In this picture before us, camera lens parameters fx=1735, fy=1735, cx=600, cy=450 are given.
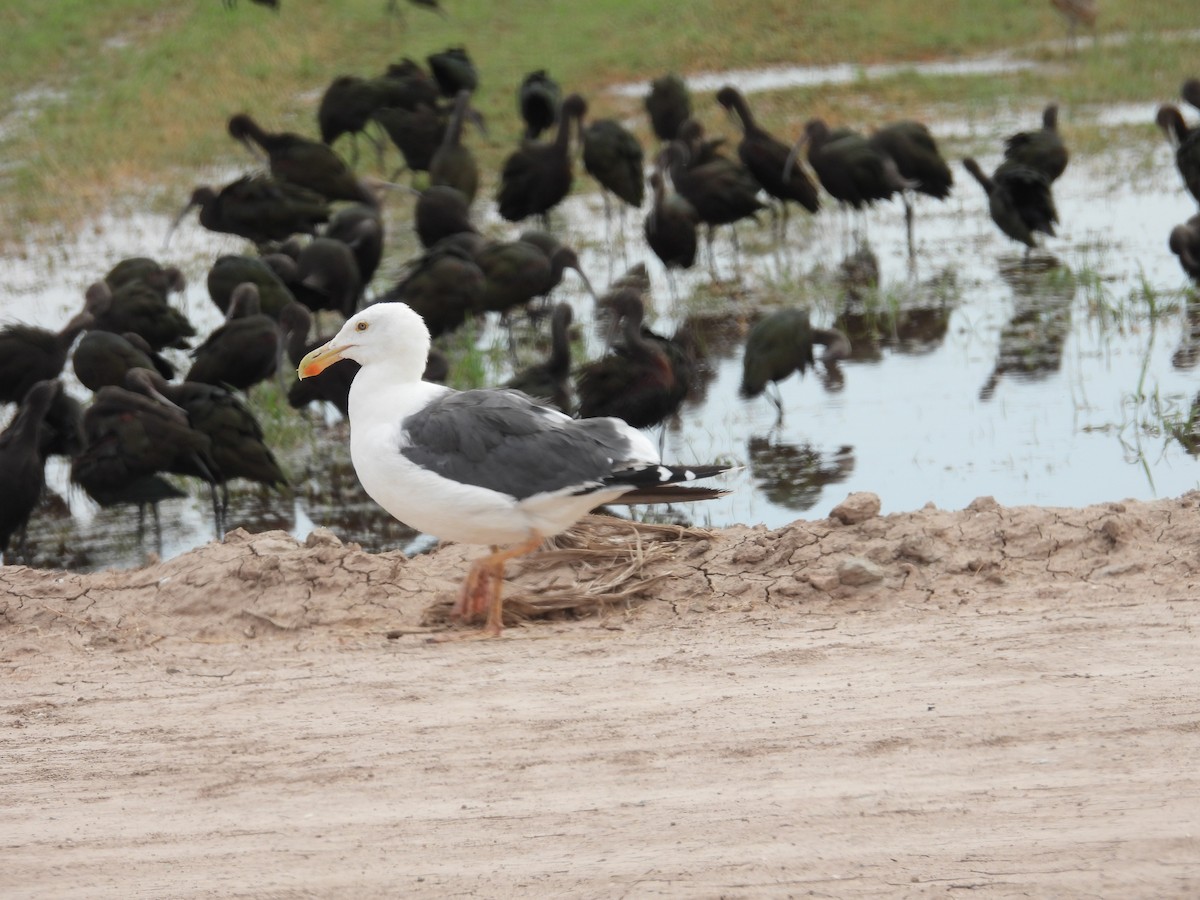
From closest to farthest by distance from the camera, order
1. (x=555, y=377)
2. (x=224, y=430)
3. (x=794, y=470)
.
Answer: (x=224, y=430) → (x=794, y=470) → (x=555, y=377)

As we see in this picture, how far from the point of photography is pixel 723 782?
4543mm

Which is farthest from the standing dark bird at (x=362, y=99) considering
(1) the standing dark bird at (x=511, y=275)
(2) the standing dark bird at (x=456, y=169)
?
(1) the standing dark bird at (x=511, y=275)

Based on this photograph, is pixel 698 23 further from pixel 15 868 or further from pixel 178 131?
pixel 15 868

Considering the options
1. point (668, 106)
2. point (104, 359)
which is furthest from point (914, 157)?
point (104, 359)

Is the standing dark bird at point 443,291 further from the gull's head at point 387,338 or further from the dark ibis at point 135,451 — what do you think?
the gull's head at point 387,338

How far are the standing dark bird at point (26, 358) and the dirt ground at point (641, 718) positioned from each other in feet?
10.8

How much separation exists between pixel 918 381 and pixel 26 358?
5216 millimetres

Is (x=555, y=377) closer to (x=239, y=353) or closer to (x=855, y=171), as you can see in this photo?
(x=239, y=353)

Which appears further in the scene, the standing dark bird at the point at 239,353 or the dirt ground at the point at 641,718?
the standing dark bird at the point at 239,353

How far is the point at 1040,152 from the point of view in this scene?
44.5 feet

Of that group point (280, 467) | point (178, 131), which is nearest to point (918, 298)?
point (280, 467)

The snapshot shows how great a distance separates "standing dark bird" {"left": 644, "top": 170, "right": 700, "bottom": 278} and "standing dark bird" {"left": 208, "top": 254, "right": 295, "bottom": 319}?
264cm

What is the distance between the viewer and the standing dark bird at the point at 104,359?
32.2 feet

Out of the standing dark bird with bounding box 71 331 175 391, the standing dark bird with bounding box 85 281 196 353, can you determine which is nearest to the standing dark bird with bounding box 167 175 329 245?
the standing dark bird with bounding box 85 281 196 353
